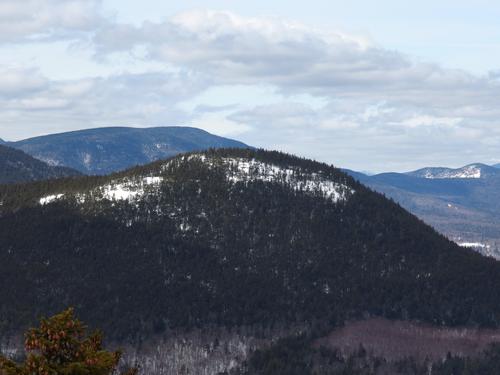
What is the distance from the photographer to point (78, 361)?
2099 inches

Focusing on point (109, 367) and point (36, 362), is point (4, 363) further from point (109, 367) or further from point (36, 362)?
point (109, 367)

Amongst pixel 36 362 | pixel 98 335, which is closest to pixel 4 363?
pixel 36 362

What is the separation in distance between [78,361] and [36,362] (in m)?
2.69

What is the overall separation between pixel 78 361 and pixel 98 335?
2.26m

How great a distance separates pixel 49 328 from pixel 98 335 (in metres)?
3.82

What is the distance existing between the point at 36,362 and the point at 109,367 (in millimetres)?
4521

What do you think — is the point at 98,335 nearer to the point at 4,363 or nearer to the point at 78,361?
the point at 78,361

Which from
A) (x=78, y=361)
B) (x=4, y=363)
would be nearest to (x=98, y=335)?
(x=78, y=361)

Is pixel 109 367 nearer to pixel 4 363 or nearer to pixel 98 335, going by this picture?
pixel 98 335

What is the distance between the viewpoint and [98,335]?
54.8 metres

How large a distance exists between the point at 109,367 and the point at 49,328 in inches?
180

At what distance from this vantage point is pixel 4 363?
172 feet

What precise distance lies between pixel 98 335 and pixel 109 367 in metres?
2.43

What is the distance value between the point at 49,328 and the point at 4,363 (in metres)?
3.69
